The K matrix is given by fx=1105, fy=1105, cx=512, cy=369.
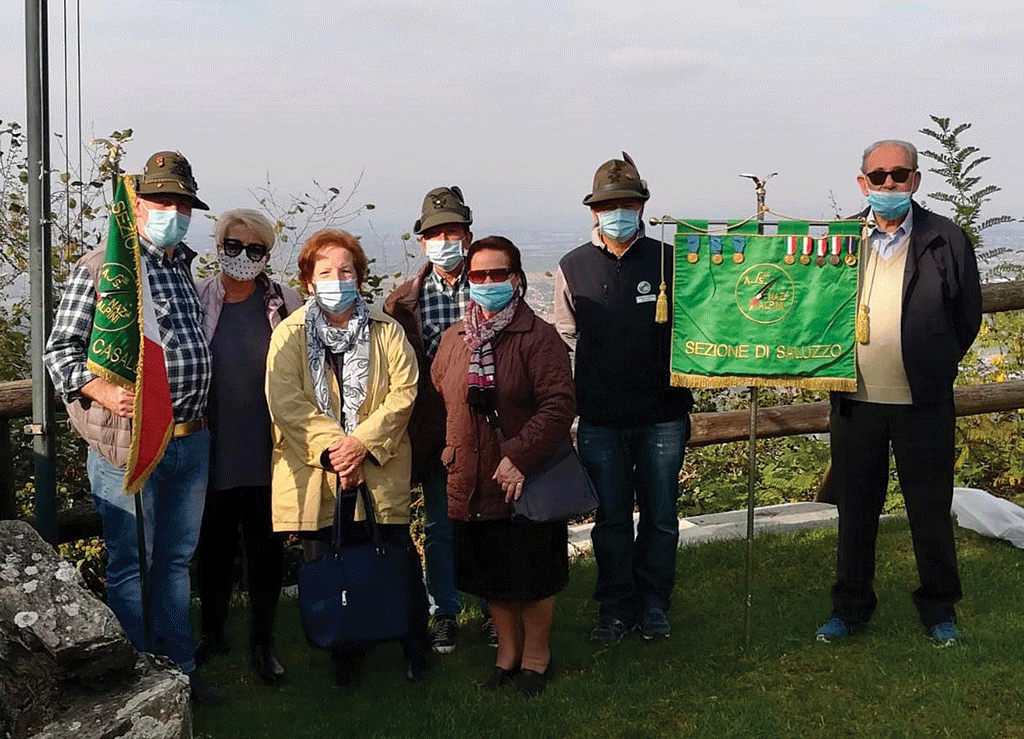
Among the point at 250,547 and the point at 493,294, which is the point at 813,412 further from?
the point at 250,547

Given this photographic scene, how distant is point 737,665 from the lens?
16.4ft

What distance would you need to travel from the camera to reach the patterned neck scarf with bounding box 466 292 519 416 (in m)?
4.54

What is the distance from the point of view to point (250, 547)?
16.2 feet

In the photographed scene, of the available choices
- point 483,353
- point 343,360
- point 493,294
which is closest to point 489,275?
point 493,294

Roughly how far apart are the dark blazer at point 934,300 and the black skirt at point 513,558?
68.2 inches

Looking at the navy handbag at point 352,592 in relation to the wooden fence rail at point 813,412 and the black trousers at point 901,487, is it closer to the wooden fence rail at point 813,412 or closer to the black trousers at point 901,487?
the black trousers at point 901,487

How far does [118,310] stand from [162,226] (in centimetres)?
43

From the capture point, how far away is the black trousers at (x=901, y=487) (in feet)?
16.4

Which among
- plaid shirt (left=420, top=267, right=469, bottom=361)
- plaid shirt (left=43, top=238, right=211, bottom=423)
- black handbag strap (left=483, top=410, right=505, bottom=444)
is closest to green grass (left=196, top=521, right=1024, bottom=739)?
black handbag strap (left=483, top=410, right=505, bottom=444)

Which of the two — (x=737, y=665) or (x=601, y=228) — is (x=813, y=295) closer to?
(x=601, y=228)

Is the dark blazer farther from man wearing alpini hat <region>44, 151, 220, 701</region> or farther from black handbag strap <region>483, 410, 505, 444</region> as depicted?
man wearing alpini hat <region>44, 151, 220, 701</region>

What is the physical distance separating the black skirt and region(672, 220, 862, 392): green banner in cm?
99

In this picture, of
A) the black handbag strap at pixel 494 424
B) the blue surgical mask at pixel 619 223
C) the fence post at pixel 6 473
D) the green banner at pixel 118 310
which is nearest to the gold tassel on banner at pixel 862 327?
the blue surgical mask at pixel 619 223

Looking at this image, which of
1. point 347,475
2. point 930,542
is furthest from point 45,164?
point 930,542
